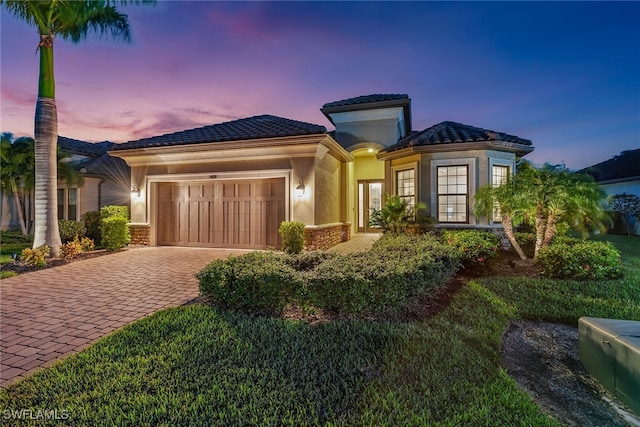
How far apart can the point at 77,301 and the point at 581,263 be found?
967cm

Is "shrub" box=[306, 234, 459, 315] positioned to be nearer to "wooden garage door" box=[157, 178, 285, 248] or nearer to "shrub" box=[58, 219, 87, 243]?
"wooden garage door" box=[157, 178, 285, 248]

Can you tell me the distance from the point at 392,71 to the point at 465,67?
3.08 m

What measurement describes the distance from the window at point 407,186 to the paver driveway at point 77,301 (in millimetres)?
7498

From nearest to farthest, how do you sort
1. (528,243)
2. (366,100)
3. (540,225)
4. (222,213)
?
(540,225)
(528,243)
(222,213)
(366,100)

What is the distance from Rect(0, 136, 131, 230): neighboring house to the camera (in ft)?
48.1

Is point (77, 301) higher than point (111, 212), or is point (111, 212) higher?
point (111, 212)

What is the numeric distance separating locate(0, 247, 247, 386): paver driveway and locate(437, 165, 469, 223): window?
8139 mm

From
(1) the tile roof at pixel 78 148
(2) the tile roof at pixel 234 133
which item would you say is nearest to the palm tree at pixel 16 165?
(1) the tile roof at pixel 78 148

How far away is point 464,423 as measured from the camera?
7.09 feet

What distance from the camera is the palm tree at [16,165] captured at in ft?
41.1

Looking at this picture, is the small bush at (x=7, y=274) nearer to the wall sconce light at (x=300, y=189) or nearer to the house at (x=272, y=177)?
the house at (x=272, y=177)

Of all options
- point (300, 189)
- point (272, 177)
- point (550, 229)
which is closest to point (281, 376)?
point (300, 189)

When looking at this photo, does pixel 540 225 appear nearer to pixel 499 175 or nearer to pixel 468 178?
pixel 468 178

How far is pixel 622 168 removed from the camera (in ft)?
63.0
